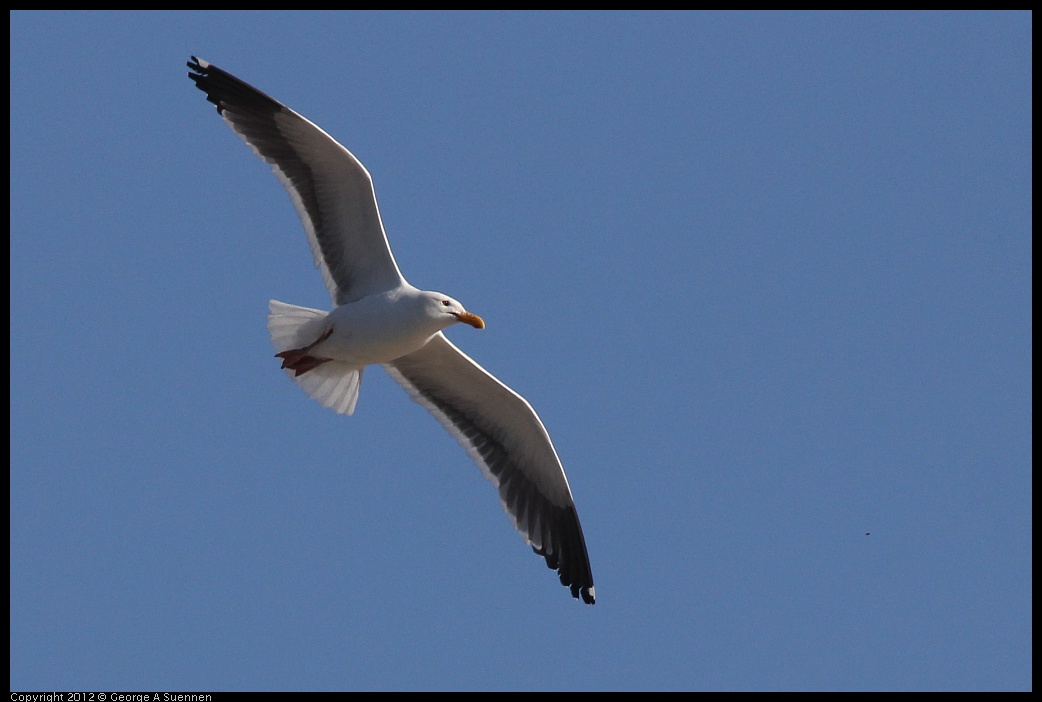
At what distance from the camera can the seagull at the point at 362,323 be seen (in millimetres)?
8352

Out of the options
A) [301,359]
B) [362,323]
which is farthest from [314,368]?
[362,323]

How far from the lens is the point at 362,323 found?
834cm

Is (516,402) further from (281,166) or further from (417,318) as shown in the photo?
(281,166)

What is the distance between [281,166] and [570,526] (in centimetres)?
315

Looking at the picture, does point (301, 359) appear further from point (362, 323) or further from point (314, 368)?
point (362, 323)

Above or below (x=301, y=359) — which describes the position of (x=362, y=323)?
above

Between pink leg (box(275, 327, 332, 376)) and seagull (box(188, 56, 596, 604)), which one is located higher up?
seagull (box(188, 56, 596, 604))

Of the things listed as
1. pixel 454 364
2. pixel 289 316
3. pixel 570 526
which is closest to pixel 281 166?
pixel 289 316

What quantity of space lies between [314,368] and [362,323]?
2.16ft

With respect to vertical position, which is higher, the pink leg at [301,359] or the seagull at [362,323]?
the seagull at [362,323]

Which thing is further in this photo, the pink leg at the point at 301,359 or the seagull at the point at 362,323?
the pink leg at the point at 301,359

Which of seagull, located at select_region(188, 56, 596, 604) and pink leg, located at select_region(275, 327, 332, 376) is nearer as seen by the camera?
seagull, located at select_region(188, 56, 596, 604)

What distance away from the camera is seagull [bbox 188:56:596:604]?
27.4ft

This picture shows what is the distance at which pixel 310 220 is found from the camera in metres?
8.60
